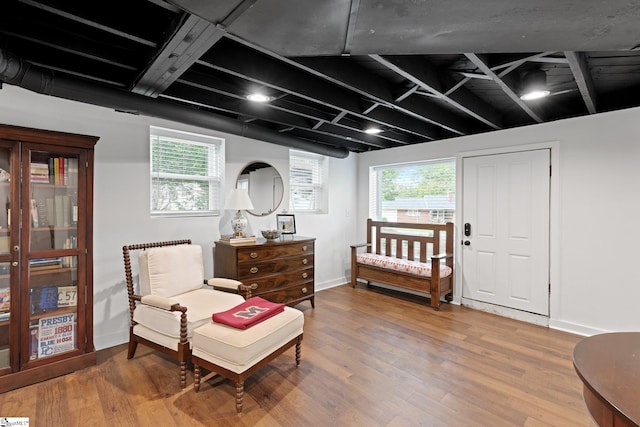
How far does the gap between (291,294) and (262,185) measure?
1.46 meters

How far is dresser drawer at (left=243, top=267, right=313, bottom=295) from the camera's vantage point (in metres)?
3.22

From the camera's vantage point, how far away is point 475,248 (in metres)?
3.96

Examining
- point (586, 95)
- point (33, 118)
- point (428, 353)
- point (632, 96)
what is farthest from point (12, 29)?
point (632, 96)

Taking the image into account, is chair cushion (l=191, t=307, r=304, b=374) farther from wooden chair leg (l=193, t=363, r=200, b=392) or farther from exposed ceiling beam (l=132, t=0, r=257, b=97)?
exposed ceiling beam (l=132, t=0, r=257, b=97)

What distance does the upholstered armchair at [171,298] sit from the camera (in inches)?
87.9

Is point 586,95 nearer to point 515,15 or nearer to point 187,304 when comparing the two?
point 515,15

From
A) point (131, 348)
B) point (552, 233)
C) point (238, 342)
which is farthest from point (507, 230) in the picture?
point (131, 348)

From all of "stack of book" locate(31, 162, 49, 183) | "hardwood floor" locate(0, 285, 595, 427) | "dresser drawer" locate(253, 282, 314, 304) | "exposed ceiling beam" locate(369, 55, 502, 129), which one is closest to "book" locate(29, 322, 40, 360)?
"hardwood floor" locate(0, 285, 595, 427)

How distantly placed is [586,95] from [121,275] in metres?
4.48

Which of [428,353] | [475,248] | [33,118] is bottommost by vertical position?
[428,353]

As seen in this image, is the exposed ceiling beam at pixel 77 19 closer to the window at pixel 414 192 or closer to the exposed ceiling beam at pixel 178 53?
the exposed ceiling beam at pixel 178 53

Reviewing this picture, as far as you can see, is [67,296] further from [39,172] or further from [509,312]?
[509,312]

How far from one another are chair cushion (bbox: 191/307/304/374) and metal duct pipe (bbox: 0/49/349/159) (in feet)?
6.04

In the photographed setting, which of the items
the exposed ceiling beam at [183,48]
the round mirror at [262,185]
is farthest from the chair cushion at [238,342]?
the round mirror at [262,185]
